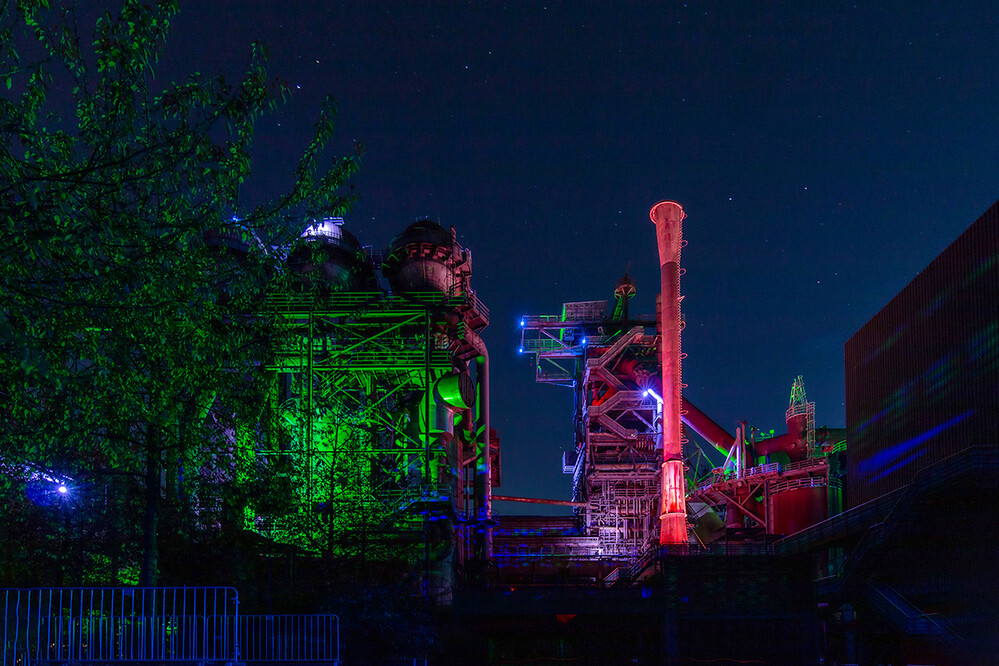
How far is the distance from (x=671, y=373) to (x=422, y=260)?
18.7m

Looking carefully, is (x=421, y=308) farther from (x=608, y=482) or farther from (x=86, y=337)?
(x=86, y=337)

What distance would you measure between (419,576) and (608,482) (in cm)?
2768

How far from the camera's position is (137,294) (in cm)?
1238

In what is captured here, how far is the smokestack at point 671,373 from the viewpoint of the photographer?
55.1 metres

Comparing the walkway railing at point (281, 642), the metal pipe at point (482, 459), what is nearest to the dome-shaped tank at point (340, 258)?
the metal pipe at point (482, 459)

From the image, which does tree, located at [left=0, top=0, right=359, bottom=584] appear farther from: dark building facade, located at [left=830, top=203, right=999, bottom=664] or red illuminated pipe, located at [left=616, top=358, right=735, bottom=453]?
red illuminated pipe, located at [left=616, top=358, right=735, bottom=453]

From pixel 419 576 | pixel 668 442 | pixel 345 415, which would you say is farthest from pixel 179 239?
pixel 668 442

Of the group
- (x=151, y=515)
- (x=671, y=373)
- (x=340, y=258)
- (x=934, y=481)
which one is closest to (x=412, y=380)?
(x=340, y=258)

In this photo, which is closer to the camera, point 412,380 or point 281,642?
point 281,642

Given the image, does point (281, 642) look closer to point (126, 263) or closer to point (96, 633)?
point (96, 633)

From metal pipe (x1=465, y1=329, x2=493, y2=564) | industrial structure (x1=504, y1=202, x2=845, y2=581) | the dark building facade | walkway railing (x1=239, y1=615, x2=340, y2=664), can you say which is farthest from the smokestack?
walkway railing (x1=239, y1=615, x2=340, y2=664)

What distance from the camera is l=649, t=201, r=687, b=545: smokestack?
55125 mm

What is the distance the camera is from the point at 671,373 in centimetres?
5853

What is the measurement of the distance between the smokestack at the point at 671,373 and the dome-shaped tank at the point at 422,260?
15482 millimetres
